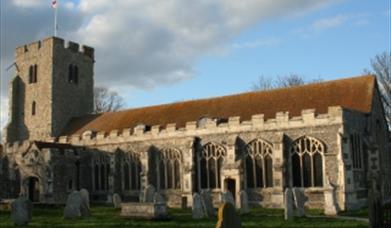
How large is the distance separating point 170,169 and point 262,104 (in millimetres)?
6223

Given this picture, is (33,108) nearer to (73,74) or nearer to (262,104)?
(73,74)

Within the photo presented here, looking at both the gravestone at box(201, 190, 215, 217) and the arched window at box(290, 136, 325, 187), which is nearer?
the gravestone at box(201, 190, 215, 217)

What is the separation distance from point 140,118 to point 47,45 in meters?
10.8

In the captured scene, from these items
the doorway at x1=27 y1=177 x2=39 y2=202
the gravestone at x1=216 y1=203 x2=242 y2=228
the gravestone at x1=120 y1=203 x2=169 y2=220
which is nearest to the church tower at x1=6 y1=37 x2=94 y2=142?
the doorway at x1=27 y1=177 x2=39 y2=202

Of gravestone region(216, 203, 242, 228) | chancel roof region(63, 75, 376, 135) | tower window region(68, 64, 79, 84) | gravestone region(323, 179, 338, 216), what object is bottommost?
gravestone region(323, 179, 338, 216)

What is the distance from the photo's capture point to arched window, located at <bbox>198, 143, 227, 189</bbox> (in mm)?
27234

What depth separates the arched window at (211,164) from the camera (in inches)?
1072

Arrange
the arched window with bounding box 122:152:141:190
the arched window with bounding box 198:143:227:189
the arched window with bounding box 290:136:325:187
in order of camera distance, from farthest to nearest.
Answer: the arched window with bounding box 122:152:141:190 → the arched window with bounding box 198:143:227:189 → the arched window with bounding box 290:136:325:187

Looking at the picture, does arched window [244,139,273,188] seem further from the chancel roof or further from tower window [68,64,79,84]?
tower window [68,64,79,84]

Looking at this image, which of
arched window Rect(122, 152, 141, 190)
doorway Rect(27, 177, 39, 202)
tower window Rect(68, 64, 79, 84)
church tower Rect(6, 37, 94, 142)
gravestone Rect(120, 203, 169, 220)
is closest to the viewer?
gravestone Rect(120, 203, 169, 220)

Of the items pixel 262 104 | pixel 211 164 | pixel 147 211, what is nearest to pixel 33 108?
pixel 211 164

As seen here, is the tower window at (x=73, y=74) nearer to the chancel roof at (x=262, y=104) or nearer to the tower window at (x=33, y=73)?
the tower window at (x=33, y=73)

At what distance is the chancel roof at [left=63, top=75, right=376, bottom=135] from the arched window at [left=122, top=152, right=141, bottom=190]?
2.43m

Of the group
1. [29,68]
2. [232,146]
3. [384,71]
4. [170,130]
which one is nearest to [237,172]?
[232,146]
